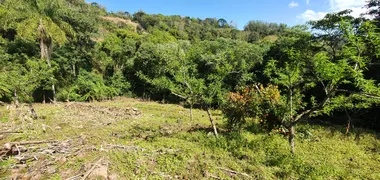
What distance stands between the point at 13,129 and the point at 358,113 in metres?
16.6

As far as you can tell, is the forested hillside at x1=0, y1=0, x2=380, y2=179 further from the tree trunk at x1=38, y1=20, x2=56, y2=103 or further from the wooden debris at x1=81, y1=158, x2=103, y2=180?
the wooden debris at x1=81, y1=158, x2=103, y2=180

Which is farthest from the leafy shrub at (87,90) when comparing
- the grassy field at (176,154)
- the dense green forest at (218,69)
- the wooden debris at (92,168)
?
the wooden debris at (92,168)

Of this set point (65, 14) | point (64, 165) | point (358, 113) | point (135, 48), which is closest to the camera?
point (64, 165)

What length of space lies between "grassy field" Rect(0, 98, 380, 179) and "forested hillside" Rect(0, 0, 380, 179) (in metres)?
0.76

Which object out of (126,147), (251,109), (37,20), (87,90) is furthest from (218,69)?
(87,90)

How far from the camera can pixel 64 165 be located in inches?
187

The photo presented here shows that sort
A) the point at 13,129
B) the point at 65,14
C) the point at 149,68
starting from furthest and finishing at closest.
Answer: the point at 149,68 → the point at 65,14 → the point at 13,129

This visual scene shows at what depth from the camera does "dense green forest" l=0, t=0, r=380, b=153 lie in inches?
180

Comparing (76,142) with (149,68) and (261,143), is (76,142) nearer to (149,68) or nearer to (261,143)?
(261,143)

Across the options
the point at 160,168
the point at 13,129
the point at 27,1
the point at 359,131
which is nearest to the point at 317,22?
the point at 359,131

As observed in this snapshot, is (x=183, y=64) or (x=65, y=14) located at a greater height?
(x=65, y=14)

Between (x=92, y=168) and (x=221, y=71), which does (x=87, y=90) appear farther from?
(x=92, y=168)

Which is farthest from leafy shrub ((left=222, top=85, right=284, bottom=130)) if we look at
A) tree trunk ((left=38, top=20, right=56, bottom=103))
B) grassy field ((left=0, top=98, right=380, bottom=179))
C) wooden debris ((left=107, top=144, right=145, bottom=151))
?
tree trunk ((left=38, top=20, right=56, bottom=103))

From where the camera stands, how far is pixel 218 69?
22.6 ft
